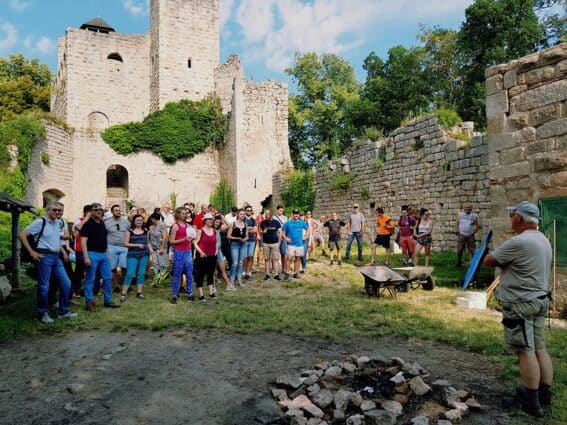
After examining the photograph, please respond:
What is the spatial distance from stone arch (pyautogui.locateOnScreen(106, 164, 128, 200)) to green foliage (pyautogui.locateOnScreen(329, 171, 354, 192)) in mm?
12980

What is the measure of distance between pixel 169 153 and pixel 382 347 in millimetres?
22524

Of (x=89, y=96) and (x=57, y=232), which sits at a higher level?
(x=89, y=96)

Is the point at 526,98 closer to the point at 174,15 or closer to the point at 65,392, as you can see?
the point at 65,392

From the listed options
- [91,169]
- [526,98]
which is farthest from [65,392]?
[91,169]

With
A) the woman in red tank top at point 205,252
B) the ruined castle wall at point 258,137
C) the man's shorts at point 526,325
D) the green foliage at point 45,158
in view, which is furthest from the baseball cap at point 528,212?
the green foliage at point 45,158

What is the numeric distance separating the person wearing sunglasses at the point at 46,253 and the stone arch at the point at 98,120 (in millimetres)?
23250

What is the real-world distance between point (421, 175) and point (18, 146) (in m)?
16.0

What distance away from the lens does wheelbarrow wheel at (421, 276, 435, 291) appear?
29.1 feet

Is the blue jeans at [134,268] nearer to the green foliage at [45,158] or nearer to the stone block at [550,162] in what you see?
the stone block at [550,162]

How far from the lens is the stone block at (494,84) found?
7.71m

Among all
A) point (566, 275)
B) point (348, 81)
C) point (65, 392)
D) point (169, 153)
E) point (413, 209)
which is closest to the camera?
point (65, 392)

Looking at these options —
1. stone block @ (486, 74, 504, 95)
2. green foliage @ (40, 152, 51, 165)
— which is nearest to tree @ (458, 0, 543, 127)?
stone block @ (486, 74, 504, 95)

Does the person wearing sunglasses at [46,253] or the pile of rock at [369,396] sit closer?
the pile of rock at [369,396]

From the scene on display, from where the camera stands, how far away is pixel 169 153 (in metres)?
25.8
